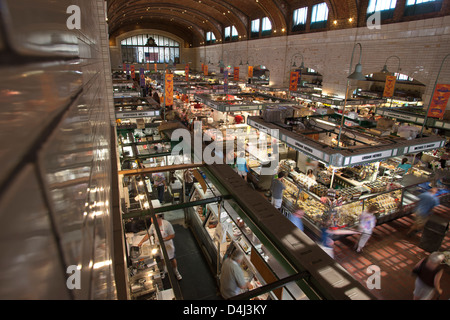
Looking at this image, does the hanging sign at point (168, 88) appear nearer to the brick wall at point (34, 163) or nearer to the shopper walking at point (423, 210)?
the shopper walking at point (423, 210)

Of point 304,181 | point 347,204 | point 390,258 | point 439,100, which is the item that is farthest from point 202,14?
point 390,258

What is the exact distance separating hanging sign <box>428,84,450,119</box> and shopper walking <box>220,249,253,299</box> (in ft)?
26.4

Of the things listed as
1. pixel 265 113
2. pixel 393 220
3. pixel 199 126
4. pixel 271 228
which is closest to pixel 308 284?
pixel 271 228

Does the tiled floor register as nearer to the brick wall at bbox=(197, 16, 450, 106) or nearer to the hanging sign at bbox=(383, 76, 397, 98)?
the hanging sign at bbox=(383, 76, 397, 98)

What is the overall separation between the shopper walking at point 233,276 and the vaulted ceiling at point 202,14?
58.9 ft

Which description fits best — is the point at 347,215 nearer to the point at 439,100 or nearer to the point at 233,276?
the point at 233,276

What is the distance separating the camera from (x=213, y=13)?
3206cm

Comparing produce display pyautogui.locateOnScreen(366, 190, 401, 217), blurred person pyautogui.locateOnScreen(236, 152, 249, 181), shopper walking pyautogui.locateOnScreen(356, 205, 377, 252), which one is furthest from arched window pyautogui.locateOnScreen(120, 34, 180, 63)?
shopper walking pyautogui.locateOnScreen(356, 205, 377, 252)

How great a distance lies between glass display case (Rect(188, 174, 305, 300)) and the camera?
253cm

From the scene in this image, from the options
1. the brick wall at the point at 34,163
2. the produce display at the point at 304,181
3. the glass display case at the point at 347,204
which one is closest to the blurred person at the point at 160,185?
the glass display case at the point at 347,204

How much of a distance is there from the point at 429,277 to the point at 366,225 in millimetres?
2114

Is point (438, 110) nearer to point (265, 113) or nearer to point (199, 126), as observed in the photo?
point (265, 113)

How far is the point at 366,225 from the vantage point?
666 centimetres

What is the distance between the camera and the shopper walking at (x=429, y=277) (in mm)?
4523
